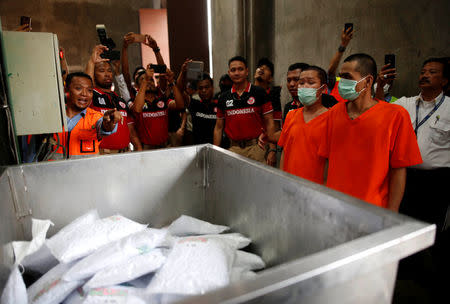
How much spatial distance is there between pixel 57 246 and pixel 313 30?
3.83m

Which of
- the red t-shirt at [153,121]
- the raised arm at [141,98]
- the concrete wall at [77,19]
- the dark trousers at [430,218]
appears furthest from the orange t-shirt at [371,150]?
the concrete wall at [77,19]

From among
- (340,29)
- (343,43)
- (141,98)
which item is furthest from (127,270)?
(340,29)

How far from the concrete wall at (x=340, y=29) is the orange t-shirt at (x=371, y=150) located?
147 cm

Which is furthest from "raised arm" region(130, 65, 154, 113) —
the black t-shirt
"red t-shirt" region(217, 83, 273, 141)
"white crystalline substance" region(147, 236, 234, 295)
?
"white crystalline substance" region(147, 236, 234, 295)

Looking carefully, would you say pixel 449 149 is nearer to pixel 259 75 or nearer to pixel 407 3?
pixel 407 3

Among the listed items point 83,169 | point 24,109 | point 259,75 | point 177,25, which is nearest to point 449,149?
point 259,75

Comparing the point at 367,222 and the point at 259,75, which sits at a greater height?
the point at 259,75

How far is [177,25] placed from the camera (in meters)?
5.85

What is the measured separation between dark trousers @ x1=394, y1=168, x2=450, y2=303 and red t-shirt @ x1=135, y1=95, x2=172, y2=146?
7.97ft

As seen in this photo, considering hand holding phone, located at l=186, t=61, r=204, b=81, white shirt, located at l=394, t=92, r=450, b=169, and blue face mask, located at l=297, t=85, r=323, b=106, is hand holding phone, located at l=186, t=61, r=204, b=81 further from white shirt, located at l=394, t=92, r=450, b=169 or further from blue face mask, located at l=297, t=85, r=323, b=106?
white shirt, located at l=394, t=92, r=450, b=169

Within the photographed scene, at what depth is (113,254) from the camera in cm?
→ 78

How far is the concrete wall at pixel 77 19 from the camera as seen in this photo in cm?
661

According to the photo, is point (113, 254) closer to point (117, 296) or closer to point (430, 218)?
point (117, 296)

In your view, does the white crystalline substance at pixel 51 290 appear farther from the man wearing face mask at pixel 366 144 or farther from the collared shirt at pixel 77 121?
the man wearing face mask at pixel 366 144
